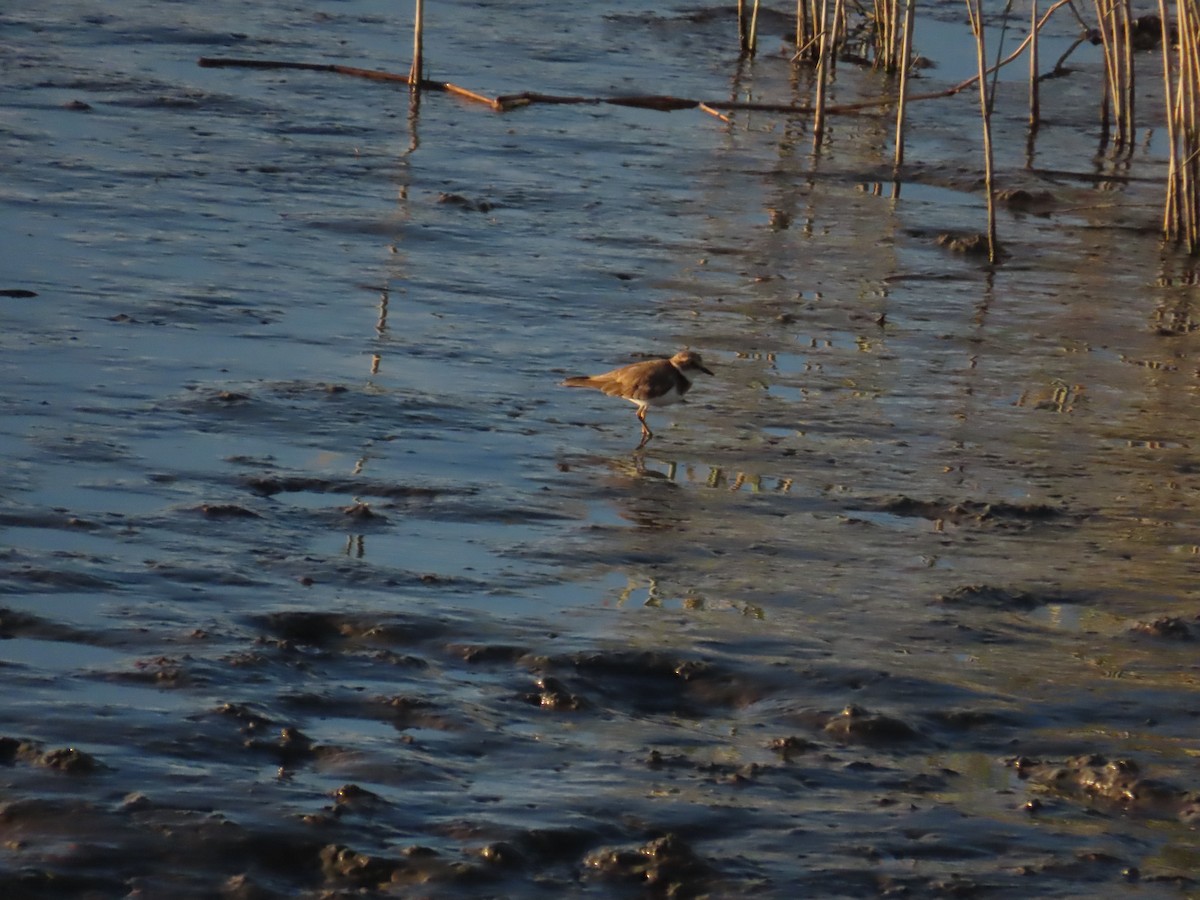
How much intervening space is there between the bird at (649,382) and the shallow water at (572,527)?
190mm

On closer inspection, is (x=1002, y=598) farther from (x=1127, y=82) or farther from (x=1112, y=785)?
(x=1127, y=82)

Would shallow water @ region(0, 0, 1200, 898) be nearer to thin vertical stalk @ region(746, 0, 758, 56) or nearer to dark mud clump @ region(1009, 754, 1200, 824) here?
dark mud clump @ region(1009, 754, 1200, 824)

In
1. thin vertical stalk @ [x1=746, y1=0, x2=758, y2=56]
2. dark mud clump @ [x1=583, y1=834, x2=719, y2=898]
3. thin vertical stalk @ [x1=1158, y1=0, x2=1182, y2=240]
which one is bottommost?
dark mud clump @ [x1=583, y1=834, x2=719, y2=898]

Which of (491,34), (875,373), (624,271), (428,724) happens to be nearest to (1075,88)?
(491,34)

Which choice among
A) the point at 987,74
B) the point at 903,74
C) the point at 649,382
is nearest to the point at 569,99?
the point at 987,74

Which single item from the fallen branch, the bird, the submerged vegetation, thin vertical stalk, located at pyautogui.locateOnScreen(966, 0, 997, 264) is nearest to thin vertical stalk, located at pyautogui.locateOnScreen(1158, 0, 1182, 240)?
the submerged vegetation

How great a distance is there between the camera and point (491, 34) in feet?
68.4

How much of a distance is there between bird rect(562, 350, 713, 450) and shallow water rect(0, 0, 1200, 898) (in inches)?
7.5

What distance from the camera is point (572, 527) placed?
25.0ft

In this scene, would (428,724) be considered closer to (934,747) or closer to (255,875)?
(255,875)

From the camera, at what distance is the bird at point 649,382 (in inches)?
344

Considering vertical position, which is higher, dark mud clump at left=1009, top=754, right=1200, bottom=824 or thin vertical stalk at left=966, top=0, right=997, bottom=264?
thin vertical stalk at left=966, top=0, right=997, bottom=264

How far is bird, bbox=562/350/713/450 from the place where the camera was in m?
8.74

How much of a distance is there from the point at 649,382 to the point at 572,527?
4.28 ft
